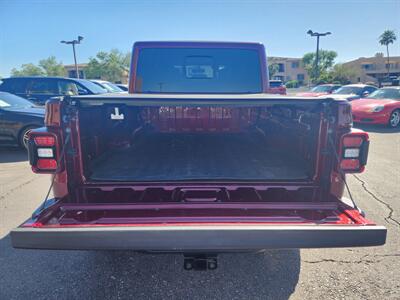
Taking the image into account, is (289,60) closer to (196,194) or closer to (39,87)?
(39,87)

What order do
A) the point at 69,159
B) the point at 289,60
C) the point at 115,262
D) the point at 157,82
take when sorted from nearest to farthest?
the point at 69,159 < the point at 115,262 < the point at 157,82 < the point at 289,60

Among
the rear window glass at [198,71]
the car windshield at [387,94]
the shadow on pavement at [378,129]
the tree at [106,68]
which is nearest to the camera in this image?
the rear window glass at [198,71]

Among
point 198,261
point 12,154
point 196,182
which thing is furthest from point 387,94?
point 12,154

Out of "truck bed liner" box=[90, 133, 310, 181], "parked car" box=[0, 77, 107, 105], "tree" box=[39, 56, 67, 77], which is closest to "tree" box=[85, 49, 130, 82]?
"tree" box=[39, 56, 67, 77]

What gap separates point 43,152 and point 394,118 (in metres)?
11.6

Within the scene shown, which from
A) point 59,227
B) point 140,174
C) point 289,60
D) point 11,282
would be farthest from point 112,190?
point 289,60

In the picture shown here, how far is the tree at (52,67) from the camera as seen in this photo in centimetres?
5900

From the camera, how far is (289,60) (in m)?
75.4

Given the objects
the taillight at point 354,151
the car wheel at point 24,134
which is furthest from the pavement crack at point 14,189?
the taillight at point 354,151

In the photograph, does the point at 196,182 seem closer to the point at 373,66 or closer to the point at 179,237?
the point at 179,237

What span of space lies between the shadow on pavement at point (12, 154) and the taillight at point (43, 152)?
5052mm

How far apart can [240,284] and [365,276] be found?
1.18m

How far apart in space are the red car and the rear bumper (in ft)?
32.1

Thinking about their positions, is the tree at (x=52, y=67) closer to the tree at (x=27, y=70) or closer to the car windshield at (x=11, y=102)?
the tree at (x=27, y=70)
